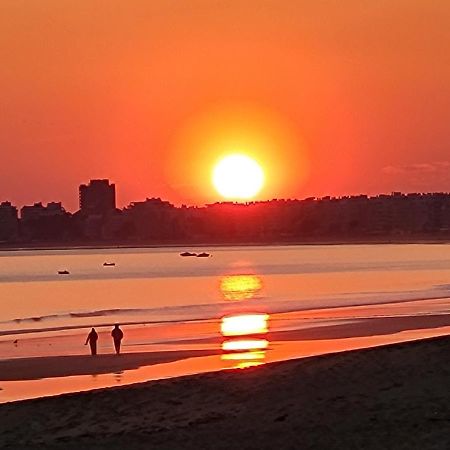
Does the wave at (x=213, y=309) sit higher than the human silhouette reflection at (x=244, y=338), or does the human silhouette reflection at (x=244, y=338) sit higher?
the human silhouette reflection at (x=244, y=338)

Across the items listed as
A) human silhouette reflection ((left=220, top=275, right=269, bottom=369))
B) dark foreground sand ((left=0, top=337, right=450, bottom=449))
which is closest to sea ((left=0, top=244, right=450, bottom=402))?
human silhouette reflection ((left=220, top=275, right=269, bottom=369))

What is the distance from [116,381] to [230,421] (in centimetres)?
1099

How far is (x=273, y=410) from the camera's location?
12.1 meters

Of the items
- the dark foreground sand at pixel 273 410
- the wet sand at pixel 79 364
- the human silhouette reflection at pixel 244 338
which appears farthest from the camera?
the human silhouette reflection at pixel 244 338

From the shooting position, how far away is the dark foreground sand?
1070cm

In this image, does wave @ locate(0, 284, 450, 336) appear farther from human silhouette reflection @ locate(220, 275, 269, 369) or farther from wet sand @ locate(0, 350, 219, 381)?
wet sand @ locate(0, 350, 219, 381)

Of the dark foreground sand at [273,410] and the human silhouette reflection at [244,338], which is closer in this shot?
the dark foreground sand at [273,410]

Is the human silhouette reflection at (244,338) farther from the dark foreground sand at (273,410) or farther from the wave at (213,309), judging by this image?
the dark foreground sand at (273,410)

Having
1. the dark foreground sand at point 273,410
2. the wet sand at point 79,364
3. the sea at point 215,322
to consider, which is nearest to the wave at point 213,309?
the sea at point 215,322

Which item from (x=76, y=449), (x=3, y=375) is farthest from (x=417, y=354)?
(x=3, y=375)

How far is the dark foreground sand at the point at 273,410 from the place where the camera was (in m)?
10.7

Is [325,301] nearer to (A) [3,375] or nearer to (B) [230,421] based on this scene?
(A) [3,375]

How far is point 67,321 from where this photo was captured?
4950 centimetres

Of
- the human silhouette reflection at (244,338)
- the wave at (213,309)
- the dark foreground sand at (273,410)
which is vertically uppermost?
the dark foreground sand at (273,410)
